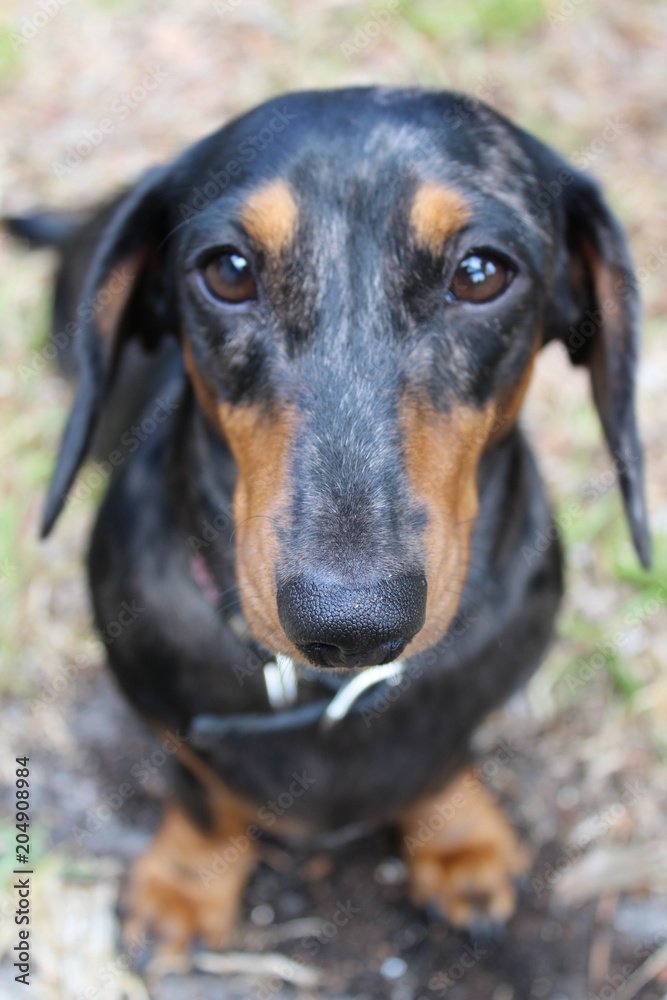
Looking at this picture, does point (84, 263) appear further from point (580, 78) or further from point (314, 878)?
point (580, 78)

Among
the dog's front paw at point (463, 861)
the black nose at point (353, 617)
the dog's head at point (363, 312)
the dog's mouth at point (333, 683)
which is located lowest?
the dog's front paw at point (463, 861)

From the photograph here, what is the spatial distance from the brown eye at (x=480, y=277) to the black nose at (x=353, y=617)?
690 millimetres

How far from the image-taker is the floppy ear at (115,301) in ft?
7.91

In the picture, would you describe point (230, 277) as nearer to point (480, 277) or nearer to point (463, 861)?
point (480, 277)

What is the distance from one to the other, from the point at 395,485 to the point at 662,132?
397 centimetres

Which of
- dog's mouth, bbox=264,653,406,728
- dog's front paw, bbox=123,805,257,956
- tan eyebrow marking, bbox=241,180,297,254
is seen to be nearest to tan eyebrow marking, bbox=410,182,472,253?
tan eyebrow marking, bbox=241,180,297,254

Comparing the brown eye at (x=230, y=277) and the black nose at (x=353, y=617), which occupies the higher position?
the brown eye at (x=230, y=277)

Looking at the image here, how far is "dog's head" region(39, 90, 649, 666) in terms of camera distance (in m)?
1.91

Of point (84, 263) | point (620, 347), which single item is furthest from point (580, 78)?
point (620, 347)

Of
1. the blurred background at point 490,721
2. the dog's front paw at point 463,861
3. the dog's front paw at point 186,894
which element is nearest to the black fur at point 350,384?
the dog's front paw at point 463,861

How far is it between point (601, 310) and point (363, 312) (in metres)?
0.70

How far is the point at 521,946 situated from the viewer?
325 cm

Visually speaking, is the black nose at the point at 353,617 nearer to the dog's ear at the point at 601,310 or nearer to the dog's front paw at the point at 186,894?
the dog's ear at the point at 601,310

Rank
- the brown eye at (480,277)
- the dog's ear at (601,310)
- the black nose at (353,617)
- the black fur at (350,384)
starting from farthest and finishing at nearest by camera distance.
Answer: the dog's ear at (601,310) < the brown eye at (480,277) < the black fur at (350,384) < the black nose at (353,617)
